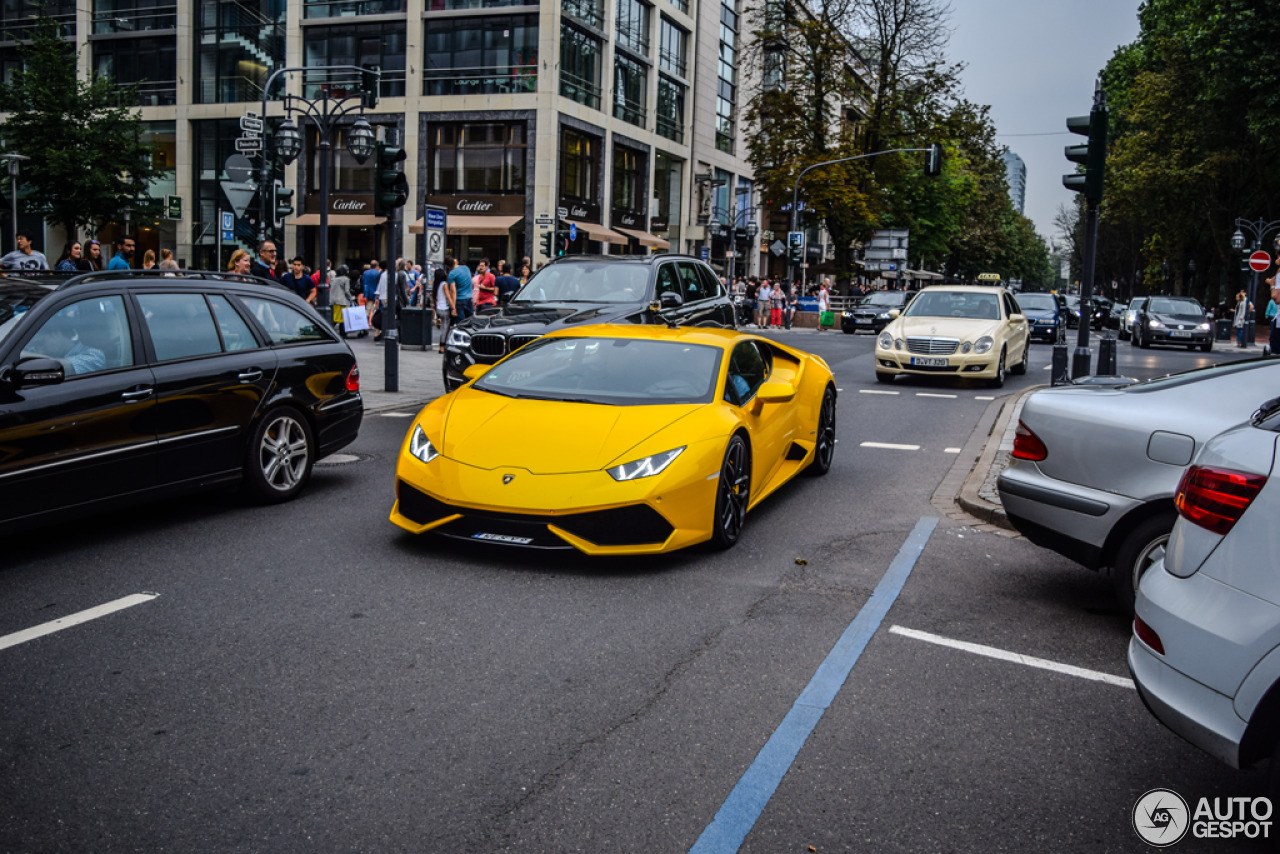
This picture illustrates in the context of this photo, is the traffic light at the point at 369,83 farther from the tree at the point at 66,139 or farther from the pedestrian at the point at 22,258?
the tree at the point at 66,139

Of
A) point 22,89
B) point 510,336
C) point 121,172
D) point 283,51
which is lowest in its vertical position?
point 510,336

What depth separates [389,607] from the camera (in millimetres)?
5102

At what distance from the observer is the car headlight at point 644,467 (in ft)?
18.9

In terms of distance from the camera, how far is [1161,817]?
325cm

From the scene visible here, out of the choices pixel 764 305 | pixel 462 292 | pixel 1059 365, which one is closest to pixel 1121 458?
pixel 1059 365

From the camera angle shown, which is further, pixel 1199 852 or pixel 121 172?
pixel 121 172

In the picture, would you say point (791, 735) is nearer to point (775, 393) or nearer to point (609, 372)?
point (609, 372)

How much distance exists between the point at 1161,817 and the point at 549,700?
6.60ft

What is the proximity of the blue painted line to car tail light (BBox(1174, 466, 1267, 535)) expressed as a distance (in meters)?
1.44

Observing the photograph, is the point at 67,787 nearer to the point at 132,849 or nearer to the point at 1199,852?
the point at 132,849

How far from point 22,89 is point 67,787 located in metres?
41.1

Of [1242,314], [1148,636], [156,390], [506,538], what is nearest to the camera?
[1148,636]

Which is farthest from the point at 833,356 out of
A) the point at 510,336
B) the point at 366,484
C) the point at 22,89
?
the point at 22,89

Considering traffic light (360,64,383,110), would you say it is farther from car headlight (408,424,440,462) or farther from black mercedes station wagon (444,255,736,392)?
car headlight (408,424,440,462)
